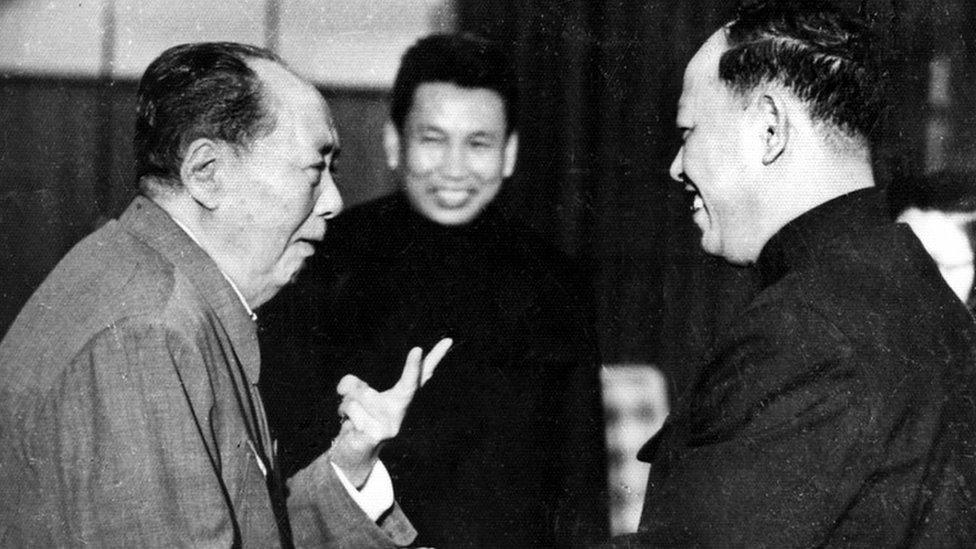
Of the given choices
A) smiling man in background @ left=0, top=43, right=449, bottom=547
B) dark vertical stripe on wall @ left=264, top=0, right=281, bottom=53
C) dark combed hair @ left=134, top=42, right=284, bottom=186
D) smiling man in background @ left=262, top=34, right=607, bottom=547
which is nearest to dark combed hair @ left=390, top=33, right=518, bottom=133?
smiling man in background @ left=262, top=34, right=607, bottom=547


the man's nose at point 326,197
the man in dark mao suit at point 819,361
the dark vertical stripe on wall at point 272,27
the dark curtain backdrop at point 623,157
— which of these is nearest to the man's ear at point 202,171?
the man's nose at point 326,197

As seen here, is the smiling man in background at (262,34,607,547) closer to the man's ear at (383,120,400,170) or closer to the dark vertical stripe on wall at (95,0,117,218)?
the man's ear at (383,120,400,170)

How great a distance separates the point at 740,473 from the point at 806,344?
183 mm

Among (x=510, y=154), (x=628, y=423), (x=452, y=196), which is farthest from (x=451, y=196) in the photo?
(x=628, y=423)

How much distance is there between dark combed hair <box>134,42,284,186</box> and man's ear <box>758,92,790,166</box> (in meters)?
0.79

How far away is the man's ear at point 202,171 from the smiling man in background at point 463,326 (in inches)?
32.7

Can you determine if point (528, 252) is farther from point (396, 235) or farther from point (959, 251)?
point (959, 251)

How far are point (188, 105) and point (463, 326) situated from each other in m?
1.09

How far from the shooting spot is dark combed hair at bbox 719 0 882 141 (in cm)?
143

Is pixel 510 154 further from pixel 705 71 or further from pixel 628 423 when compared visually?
pixel 705 71

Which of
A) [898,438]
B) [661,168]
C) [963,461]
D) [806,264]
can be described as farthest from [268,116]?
[661,168]

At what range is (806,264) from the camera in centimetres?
135

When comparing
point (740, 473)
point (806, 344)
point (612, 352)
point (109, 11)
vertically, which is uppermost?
point (109, 11)

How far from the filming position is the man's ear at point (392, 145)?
2438mm
